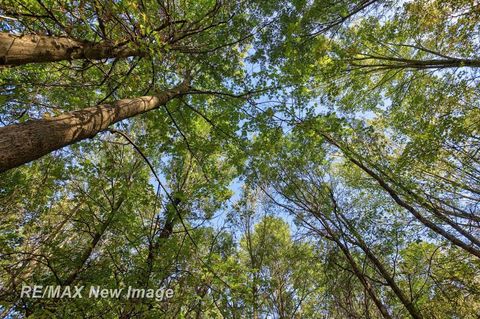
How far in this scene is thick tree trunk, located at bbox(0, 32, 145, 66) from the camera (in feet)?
7.56

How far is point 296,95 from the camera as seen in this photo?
542 cm

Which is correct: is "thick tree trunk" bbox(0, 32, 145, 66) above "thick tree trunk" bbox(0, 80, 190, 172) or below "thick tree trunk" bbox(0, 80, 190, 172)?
above

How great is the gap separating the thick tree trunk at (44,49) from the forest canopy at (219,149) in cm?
2

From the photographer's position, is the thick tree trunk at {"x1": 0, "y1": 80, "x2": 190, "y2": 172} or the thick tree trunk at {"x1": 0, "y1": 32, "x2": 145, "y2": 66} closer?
the thick tree trunk at {"x1": 0, "y1": 80, "x2": 190, "y2": 172}

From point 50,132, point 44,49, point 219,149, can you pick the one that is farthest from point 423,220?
point 44,49

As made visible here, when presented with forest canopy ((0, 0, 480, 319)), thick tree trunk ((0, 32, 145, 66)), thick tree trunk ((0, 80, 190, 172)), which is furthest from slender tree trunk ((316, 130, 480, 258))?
thick tree trunk ((0, 32, 145, 66))

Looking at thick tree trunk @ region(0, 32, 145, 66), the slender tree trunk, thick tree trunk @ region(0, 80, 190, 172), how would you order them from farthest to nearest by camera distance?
the slender tree trunk → thick tree trunk @ region(0, 32, 145, 66) → thick tree trunk @ region(0, 80, 190, 172)

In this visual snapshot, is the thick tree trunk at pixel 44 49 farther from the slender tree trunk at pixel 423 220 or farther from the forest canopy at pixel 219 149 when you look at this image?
the slender tree trunk at pixel 423 220

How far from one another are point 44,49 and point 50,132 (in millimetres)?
1315

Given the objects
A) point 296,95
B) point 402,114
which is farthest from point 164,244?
point 402,114

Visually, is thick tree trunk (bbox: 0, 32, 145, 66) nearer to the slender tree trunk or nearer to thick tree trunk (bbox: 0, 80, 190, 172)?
thick tree trunk (bbox: 0, 80, 190, 172)

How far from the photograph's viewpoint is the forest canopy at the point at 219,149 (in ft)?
11.3

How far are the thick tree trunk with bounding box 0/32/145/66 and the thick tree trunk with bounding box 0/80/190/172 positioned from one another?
0.74 meters

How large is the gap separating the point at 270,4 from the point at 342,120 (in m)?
4.52
